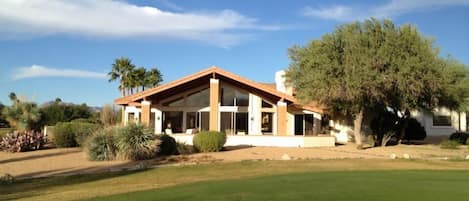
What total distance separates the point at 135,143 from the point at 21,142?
8499 millimetres

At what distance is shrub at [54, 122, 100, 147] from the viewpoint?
2904cm

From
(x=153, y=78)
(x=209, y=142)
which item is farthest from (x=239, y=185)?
(x=153, y=78)

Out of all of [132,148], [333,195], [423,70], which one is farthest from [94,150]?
[423,70]

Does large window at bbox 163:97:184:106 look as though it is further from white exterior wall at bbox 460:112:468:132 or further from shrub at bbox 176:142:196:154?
white exterior wall at bbox 460:112:468:132

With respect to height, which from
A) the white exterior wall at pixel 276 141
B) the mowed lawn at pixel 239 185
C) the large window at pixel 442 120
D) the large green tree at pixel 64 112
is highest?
the large green tree at pixel 64 112

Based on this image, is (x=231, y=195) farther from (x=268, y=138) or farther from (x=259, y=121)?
(x=259, y=121)

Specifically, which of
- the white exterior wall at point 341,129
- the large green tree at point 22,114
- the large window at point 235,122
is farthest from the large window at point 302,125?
the large green tree at point 22,114

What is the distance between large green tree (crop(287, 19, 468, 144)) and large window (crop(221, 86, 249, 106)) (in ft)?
16.3

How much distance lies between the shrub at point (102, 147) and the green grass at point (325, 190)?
10.6m

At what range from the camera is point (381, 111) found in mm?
33000

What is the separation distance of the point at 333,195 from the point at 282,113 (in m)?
21.0

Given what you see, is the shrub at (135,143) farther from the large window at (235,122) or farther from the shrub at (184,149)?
the large window at (235,122)

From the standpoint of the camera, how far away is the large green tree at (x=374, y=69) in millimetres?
26406

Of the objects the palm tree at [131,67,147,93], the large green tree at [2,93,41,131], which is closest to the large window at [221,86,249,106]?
the large green tree at [2,93,41,131]
